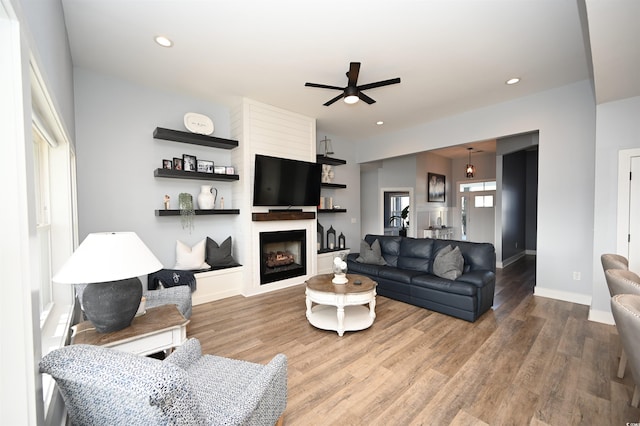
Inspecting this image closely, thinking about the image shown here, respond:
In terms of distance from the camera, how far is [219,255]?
4.27m

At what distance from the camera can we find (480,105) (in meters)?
4.41

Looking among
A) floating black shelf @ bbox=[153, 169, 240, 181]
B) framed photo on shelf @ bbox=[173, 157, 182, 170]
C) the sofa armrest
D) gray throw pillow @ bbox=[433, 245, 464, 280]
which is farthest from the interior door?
framed photo on shelf @ bbox=[173, 157, 182, 170]

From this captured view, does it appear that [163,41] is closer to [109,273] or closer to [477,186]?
[109,273]

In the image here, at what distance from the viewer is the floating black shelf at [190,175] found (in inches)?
146

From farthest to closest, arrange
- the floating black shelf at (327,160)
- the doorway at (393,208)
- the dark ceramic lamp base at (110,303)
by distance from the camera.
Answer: the doorway at (393,208) < the floating black shelf at (327,160) < the dark ceramic lamp base at (110,303)

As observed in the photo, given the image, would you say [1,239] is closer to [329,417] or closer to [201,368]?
[201,368]

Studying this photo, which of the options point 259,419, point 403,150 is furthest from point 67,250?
point 403,150

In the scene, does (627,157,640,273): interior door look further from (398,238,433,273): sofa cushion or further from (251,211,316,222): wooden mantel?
(251,211,316,222): wooden mantel

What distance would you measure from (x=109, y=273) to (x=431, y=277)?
348 cm

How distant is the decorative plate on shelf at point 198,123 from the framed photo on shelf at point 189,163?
0.38 metres

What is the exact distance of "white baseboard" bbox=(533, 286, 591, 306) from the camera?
12.3ft

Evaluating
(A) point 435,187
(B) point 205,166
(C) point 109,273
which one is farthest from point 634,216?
(B) point 205,166

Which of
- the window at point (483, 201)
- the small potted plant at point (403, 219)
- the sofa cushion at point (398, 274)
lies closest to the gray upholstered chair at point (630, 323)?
the sofa cushion at point (398, 274)

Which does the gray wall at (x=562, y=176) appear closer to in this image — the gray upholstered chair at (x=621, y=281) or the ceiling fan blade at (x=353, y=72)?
the gray upholstered chair at (x=621, y=281)
